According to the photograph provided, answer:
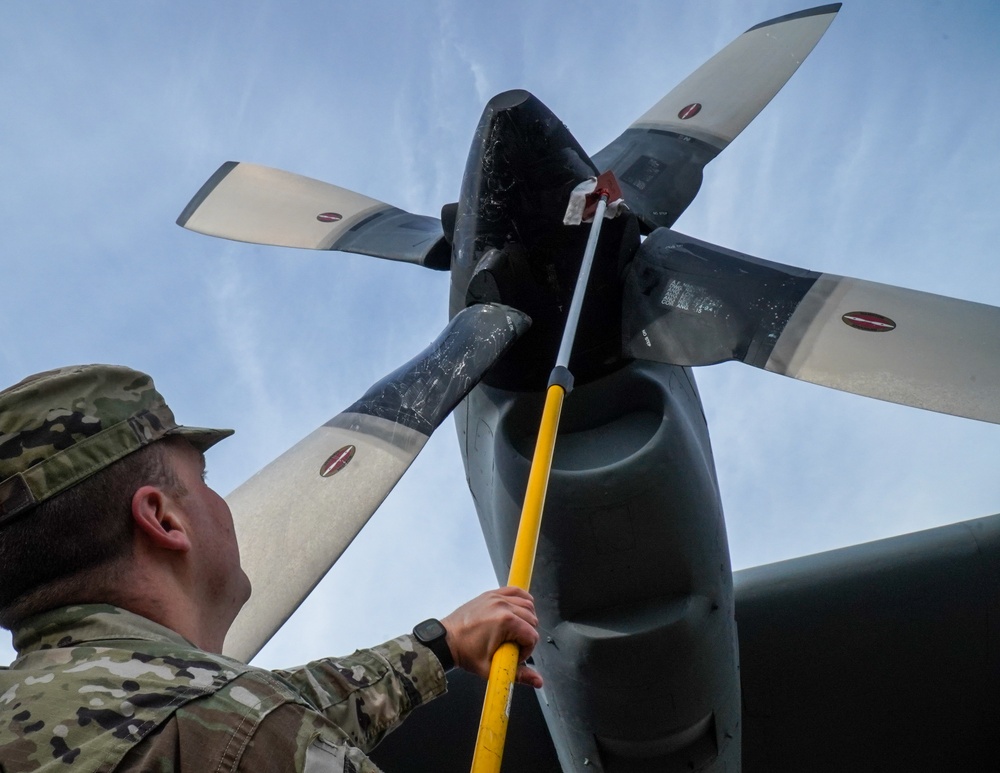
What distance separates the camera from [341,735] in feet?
4.35

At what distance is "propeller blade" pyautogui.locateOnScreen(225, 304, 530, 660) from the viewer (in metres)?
3.19

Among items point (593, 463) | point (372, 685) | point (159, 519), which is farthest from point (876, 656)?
point (159, 519)

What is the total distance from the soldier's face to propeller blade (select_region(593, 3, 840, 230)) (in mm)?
3592

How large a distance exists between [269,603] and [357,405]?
0.96 metres

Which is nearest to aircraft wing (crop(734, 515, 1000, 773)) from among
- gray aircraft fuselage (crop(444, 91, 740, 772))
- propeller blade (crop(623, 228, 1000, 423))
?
gray aircraft fuselage (crop(444, 91, 740, 772))

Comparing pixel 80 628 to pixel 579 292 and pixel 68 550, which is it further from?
pixel 579 292

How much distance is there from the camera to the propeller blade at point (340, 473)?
3189mm

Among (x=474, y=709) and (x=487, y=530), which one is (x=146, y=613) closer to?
(x=487, y=530)

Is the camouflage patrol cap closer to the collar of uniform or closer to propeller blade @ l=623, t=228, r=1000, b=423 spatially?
the collar of uniform

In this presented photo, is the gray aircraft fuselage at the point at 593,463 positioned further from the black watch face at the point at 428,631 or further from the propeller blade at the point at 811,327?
the black watch face at the point at 428,631

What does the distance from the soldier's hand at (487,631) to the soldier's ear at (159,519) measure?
0.60 m

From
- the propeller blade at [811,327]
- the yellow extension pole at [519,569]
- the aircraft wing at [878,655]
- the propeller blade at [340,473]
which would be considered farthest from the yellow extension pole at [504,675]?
the aircraft wing at [878,655]

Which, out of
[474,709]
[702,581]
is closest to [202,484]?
[702,581]

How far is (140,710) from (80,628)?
0.30 m
